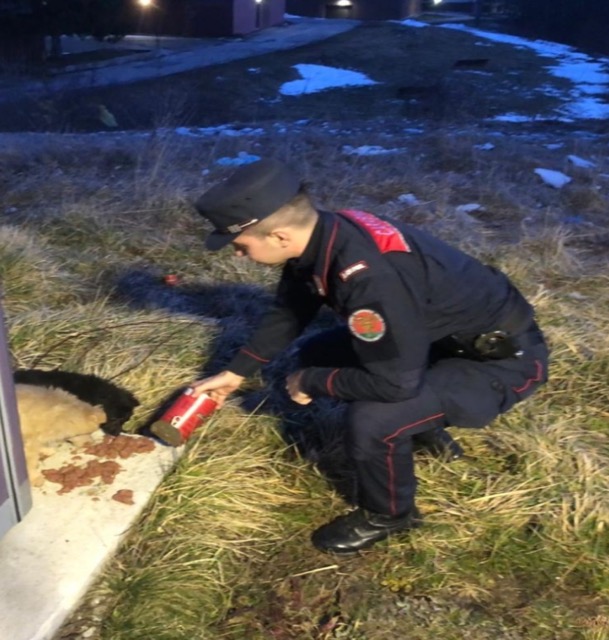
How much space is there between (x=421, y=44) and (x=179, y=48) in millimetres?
9074

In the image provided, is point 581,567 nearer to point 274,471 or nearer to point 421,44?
point 274,471

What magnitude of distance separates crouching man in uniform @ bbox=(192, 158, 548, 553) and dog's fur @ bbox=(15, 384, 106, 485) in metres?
0.47

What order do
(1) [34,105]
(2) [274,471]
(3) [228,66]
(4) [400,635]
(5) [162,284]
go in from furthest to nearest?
(3) [228,66], (1) [34,105], (5) [162,284], (2) [274,471], (4) [400,635]

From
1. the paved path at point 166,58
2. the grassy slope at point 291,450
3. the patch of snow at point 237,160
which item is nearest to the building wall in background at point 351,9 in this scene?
the paved path at point 166,58

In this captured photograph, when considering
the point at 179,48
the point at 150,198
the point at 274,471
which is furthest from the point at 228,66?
the point at 274,471

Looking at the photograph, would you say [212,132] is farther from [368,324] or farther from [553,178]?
[368,324]

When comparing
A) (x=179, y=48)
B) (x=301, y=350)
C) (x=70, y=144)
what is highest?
(x=301, y=350)

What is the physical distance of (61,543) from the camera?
2479 mm

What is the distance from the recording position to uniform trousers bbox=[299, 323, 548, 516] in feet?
8.14

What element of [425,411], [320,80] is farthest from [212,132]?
[320,80]

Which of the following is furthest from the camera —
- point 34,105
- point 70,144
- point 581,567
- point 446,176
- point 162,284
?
point 34,105

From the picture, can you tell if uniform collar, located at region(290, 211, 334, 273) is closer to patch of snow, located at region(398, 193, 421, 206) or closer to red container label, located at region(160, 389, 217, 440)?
red container label, located at region(160, 389, 217, 440)

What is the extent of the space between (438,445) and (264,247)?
1.07 meters

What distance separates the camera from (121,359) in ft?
11.7
